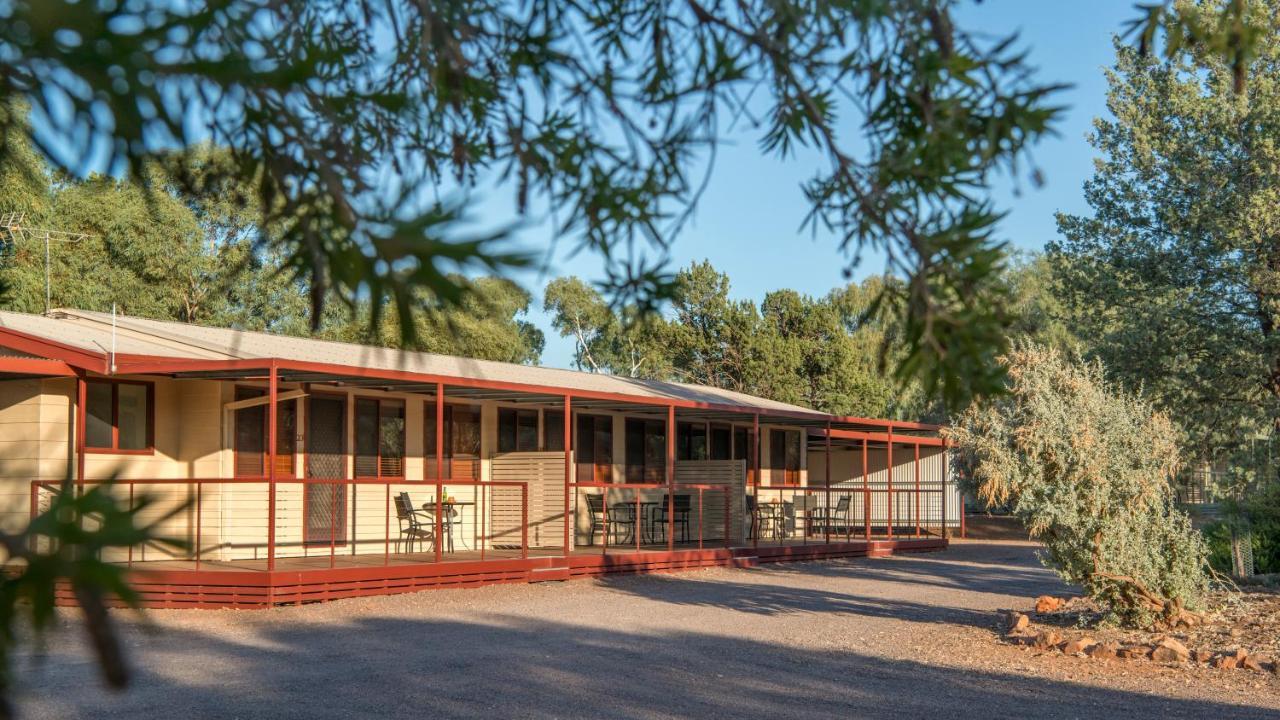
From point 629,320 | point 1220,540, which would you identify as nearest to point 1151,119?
point 1220,540

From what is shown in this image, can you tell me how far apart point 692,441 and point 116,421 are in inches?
462

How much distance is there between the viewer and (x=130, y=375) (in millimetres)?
15312

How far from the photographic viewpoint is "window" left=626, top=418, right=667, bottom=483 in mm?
22656

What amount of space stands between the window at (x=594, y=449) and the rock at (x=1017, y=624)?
31.6ft

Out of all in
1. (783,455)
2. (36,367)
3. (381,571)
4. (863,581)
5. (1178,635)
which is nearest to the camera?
(1178,635)

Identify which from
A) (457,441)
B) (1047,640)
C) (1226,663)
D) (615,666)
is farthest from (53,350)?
(1226,663)

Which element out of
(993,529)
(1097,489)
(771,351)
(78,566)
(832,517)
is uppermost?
(771,351)

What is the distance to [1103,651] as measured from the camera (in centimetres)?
1033

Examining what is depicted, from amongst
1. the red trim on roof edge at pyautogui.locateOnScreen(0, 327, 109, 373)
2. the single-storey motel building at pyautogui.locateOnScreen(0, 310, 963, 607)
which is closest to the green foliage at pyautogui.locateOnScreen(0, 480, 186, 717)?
the single-storey motel building at pyautogui.locateOnScreen(0, 310, 963, 607)

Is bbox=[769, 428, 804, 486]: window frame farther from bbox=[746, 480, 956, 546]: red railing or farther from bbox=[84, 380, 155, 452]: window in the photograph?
bbox=[84, 380, 155, 452]: window

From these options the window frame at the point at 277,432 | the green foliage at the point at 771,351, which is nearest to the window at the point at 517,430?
the window frame at the point at 277,432

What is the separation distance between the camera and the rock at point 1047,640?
1084cm

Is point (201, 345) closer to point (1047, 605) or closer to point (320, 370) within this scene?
point (320, 370)

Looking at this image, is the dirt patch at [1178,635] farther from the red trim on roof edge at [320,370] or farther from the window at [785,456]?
the window at [785,456]
